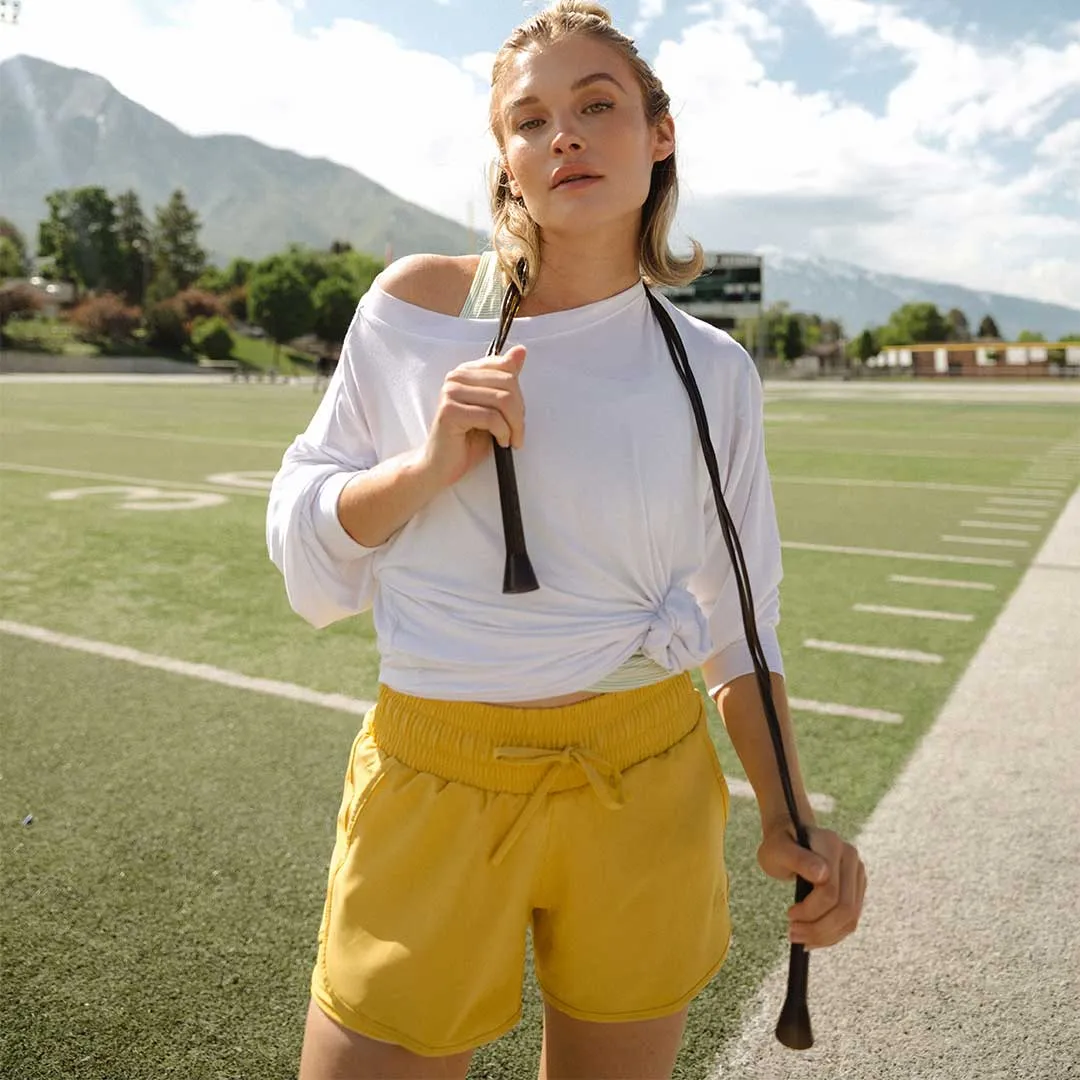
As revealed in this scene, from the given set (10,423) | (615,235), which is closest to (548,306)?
(615,235)

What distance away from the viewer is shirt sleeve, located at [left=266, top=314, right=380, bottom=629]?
1507 millimetres

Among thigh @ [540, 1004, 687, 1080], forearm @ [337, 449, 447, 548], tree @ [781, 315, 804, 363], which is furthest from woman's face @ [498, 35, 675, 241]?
tree @ [781, 315, 804, 363]

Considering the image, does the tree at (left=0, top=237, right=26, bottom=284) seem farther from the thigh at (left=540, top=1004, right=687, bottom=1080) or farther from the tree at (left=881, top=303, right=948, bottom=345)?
the thigh at (left=540, top=1004, right=687, bottom=1080)

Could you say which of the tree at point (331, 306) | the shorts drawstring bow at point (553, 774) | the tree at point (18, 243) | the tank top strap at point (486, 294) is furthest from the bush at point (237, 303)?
the shorts drawstring bow at point (553, 774)

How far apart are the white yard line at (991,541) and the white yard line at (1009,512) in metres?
1.45

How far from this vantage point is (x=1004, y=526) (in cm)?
973

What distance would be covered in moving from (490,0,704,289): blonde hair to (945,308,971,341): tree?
157 metres

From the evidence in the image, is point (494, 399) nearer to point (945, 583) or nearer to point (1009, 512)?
point (945, 583)

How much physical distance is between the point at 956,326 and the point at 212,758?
561ft

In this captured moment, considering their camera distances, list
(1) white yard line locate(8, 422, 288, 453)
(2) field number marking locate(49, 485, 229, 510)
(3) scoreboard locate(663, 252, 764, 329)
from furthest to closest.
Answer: (3) scoreboard locate(663, 252, 764, 329), (1) white yard line locate(8, 422, 288, 453), (2) field number marking locate(49, 485, 229, 510)

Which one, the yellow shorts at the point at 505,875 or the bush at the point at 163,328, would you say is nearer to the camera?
the yellow shorts at the point at 505,875

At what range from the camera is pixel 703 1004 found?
268cm

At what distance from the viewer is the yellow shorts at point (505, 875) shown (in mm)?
1453

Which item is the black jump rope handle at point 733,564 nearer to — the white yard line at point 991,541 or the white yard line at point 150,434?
the white yard line at point 991,541
